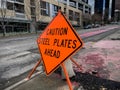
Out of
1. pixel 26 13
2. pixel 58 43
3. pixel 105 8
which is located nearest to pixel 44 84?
pixel 58 43

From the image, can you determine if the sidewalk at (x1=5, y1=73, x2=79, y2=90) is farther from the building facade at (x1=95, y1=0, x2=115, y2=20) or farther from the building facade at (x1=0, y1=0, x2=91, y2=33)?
the building facade at (x1=95, y1=0, x2=115, y2=20)

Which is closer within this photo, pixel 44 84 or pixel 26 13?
pixel 44 84

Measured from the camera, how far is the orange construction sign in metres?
4.18

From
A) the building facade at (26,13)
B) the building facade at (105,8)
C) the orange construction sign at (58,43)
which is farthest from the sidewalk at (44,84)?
the building facade at (105,8)

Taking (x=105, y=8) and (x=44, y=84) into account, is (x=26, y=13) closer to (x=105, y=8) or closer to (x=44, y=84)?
(x=44, y=84)

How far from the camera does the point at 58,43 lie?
459 centimetres

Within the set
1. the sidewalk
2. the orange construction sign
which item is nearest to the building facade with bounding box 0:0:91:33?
the sidewalk

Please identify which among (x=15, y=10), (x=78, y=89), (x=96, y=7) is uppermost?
(x=96, y=7)

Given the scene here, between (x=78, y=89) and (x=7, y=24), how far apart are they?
91.6 feet

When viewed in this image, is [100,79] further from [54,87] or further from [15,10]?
[15,10]

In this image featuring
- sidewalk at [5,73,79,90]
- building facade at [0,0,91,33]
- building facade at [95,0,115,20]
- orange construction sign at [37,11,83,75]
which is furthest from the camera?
building facade at [95,0,115,20]

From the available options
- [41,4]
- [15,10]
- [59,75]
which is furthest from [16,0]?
[59,75]

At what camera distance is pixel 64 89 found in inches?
179

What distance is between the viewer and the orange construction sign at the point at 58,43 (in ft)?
13.7
